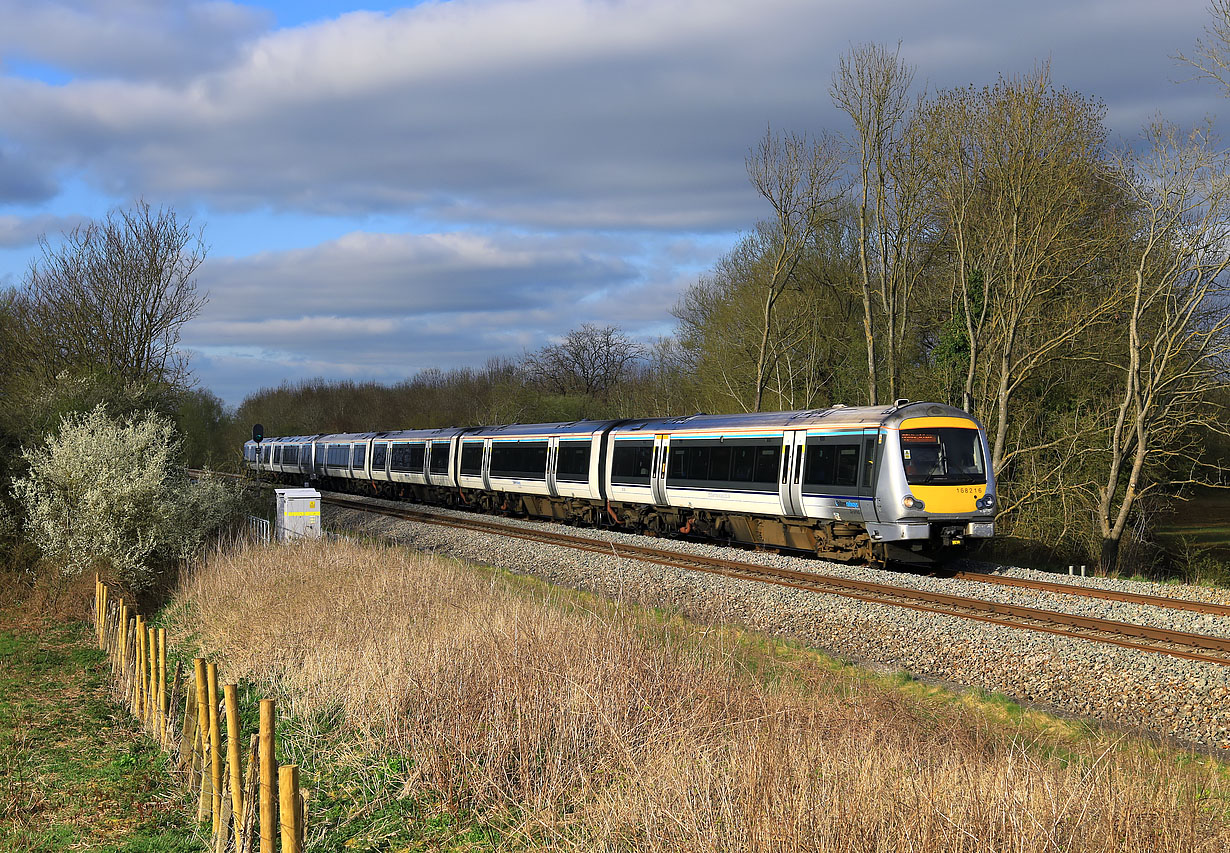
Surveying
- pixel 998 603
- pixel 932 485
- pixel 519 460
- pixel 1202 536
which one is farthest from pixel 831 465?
pixel 1202 536

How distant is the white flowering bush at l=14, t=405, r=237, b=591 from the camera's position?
55.1ft

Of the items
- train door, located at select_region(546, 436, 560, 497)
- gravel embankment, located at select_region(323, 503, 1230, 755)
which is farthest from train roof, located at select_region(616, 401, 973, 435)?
train door, located at select_region(546, 436, 560, 497)

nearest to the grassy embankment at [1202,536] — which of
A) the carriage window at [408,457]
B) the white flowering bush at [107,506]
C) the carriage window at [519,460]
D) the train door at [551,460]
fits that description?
the train door at [551,460]

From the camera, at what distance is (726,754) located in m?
5.96

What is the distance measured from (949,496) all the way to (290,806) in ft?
44.1

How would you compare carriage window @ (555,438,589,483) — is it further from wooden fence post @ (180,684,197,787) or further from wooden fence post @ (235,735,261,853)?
wooden fence post @ (235,735,261,853)

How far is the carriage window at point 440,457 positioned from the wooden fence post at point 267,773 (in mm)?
29785

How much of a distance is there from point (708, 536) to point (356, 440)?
27.4 m

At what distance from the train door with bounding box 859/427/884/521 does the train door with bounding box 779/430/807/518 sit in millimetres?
1497

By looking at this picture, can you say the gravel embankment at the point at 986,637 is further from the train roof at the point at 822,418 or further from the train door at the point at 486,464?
the train door at the point at 486,464

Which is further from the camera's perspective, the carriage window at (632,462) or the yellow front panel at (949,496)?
the carriage window at (632,462)

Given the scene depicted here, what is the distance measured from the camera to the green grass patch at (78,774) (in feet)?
22.5

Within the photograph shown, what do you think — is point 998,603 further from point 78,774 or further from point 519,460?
point 519,460

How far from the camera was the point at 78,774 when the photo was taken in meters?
8.27
